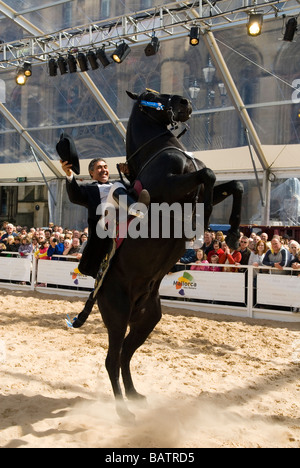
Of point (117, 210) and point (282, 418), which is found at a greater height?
point (117, 210)

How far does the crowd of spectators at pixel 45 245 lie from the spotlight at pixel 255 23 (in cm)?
564

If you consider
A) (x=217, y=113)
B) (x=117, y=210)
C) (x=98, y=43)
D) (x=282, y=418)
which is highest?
(x=98, y=43)

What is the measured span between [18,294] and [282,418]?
8.13m

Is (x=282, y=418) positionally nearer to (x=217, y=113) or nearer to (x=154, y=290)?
(x=154, y=290)

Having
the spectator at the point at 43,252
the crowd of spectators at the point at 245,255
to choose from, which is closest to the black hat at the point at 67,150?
the crowd of spectators at the point at 245,255

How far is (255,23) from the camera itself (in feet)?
30.4

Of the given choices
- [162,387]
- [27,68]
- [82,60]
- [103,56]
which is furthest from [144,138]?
[27,68]

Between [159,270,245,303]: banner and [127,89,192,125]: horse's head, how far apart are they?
521 cm

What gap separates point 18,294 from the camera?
10.8 metres

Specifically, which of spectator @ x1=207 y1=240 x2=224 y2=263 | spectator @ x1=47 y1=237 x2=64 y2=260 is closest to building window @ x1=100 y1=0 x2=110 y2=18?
spectator @ x1=47 y1=237 x2=64 y2=260

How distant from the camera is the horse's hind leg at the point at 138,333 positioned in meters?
4.09

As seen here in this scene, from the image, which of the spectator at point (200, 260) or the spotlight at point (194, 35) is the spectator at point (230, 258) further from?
the spotlight at point (194, 35)

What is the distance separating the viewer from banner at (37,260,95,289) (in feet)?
33.8

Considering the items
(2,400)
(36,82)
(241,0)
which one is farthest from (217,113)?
(2,400)
